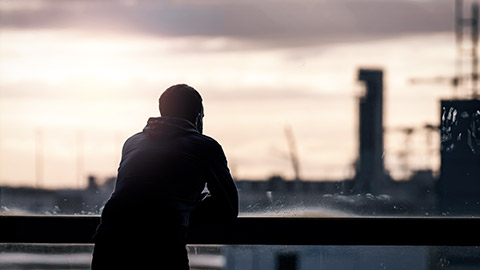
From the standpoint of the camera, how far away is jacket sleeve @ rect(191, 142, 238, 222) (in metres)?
1.96

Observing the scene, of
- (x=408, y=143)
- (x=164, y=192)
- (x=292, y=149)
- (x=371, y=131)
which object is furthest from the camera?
(x=408, y=143)

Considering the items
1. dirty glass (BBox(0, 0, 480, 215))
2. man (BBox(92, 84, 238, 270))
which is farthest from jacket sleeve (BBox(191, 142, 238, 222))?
dirty glass (BBox(0, 0, 480, 215))

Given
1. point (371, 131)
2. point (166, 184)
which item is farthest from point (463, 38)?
point (166, 184)

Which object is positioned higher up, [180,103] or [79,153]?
[180,103]

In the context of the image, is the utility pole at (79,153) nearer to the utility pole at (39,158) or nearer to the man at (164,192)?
the utility pole at (39,158)

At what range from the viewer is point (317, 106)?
3.34 meters

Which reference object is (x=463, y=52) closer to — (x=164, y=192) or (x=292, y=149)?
(x=292, y=149)

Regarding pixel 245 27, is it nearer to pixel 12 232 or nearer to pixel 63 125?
pixel 63 125

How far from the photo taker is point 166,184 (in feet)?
6.23

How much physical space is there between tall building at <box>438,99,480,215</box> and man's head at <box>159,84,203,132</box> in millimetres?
1146

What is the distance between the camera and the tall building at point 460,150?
A: 2.79 m

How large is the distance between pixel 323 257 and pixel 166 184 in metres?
0.74

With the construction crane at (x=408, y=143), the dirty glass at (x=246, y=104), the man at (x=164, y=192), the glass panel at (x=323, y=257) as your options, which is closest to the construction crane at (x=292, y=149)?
the dirty glass at (x=246, y=104)

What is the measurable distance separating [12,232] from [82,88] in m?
0.69
